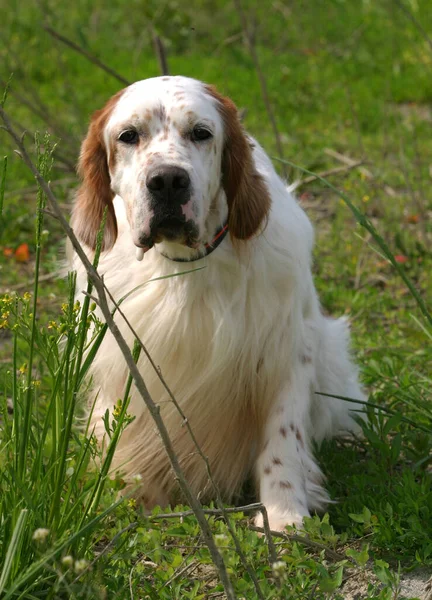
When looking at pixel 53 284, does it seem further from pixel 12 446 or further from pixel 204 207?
pixel 12 446

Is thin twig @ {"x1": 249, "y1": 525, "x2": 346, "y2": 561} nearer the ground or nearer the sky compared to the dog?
nearer the ground

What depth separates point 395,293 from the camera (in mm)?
5031

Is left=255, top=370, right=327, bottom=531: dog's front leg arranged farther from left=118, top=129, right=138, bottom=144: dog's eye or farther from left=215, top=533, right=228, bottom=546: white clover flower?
left=118, top=129, right=138, bottom=144: dog's eye

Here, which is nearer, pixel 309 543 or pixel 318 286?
pixel 309 543

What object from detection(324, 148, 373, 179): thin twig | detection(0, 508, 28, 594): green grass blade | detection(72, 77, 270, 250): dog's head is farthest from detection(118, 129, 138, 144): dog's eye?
detection(324, 148, 373, 179): thin twig

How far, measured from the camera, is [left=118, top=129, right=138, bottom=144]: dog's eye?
311 cm

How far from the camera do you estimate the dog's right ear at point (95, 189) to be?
331 cm

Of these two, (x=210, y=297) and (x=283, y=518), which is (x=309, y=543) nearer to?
(x=283, y=518)

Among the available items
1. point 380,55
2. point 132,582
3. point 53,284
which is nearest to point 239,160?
point 132,582

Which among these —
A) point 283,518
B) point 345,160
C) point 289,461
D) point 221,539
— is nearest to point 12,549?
point 221,539

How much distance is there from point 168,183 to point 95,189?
512 millimetres

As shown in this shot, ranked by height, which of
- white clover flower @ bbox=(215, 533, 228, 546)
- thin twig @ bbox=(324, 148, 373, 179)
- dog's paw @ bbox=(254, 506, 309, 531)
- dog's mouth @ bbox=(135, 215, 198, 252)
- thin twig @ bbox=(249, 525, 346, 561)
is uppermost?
dog's mouth @ bbox=(135, 215, 198, 252)

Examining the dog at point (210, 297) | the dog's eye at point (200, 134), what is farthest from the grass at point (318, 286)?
the dog's eye at point (200, 134)

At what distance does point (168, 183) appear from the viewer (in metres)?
2.90
